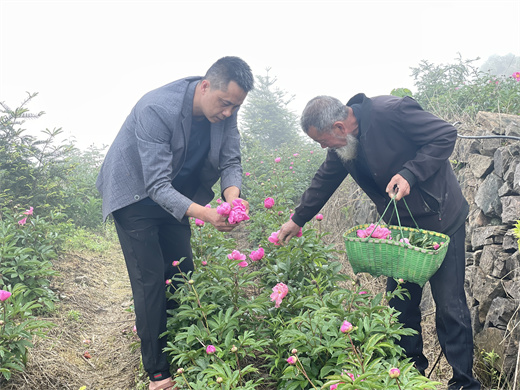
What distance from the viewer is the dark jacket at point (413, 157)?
91.5 inches

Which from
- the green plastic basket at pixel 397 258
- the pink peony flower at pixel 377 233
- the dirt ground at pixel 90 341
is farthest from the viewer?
the dirt ground at pixel 90 341

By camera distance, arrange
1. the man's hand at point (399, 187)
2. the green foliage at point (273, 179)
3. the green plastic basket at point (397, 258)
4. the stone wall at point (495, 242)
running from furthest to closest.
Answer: the green foliage at point (273, 179) < the stone wall at point (495, 242) < the man's hand at point (399, 187) < the green plastic basket at point (397, 258)

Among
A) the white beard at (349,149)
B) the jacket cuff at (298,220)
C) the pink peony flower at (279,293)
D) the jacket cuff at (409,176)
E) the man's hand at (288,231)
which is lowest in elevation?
the pink peony flower at (279,293)

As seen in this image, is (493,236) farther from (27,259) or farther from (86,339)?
(27,259)

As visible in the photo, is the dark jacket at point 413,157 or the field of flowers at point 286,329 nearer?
the field of flowers at point 286,329

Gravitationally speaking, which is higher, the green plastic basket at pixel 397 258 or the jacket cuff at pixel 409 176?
the jacket cuff at pixel 409 176

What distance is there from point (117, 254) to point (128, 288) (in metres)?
1.30

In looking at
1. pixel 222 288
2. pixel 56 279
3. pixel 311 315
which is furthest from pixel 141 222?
pixel 56 279

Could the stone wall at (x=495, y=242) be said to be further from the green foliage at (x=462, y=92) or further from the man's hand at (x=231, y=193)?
the man's hand at (x=231, y=193)

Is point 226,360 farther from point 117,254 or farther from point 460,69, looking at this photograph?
point 460,69

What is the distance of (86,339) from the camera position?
11.1 feet

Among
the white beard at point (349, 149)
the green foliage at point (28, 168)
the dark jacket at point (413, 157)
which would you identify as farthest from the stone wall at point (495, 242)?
the green foliage at point (28, 168)

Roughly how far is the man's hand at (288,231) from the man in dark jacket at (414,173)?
53 centimetres

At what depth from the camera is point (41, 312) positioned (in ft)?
11.8
